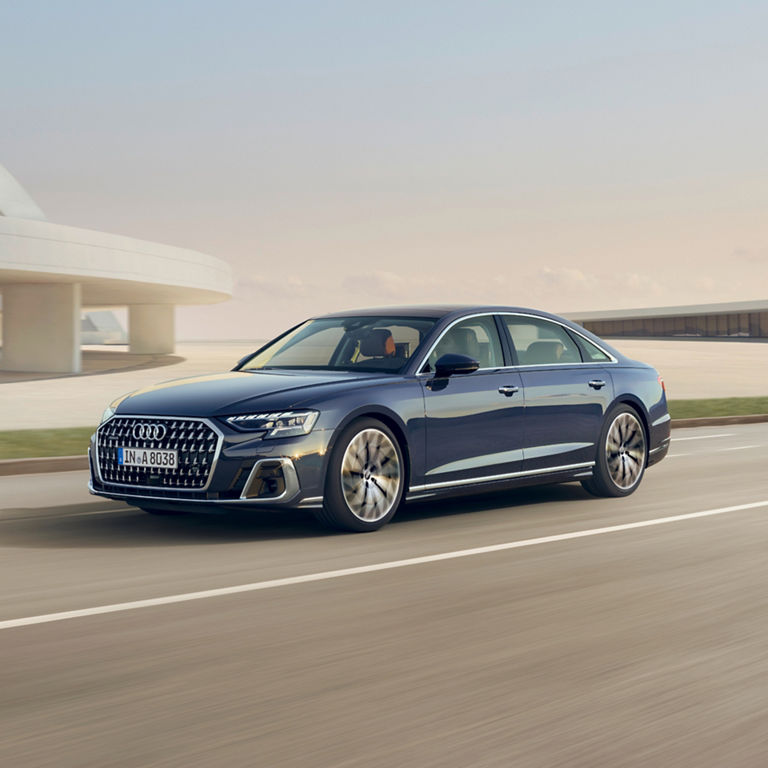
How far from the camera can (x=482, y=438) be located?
30.7ft

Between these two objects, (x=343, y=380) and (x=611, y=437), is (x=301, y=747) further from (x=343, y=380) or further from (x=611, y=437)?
(x=611, y=437)

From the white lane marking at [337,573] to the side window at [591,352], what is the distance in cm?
174

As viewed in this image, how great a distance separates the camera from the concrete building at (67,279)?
1608 inches

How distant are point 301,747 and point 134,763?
530 millimetres

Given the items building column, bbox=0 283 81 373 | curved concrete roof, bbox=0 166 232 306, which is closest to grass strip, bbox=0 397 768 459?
curved concrete roof, bbox=0 166 232 306

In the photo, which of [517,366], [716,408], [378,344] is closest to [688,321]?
[716,408]

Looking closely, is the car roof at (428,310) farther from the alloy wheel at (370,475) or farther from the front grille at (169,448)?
the front grille at (169,448)

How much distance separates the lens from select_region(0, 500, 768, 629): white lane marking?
19.3ft

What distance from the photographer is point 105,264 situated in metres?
44.0

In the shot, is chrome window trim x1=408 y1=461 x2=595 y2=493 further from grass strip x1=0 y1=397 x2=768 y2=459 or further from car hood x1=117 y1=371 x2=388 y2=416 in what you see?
grass strip x1=0 y1=397 x2=768 y2=459

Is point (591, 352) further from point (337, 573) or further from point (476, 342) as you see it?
point (337, 573)

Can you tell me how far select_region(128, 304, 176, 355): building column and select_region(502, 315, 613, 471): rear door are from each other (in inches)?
2223

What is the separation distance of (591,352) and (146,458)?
4340 mm

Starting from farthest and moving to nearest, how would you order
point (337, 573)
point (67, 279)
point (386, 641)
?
1. point (67, 279)
2. point (337, 573)
3. point (386, 641)
